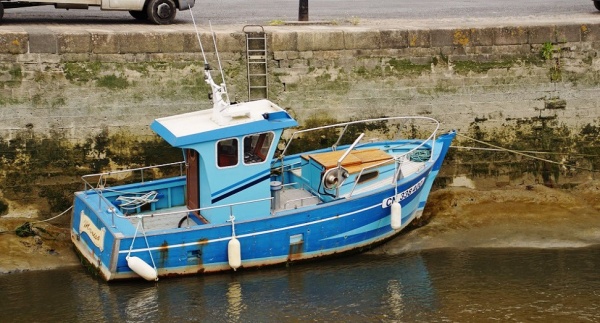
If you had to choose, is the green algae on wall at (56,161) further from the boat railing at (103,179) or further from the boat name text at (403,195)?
the boat name text at (403,195)

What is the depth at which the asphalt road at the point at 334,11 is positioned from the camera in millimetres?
16453

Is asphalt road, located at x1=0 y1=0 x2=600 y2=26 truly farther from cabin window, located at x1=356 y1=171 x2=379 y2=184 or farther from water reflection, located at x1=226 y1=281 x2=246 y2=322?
water reflection, located at x1=226 y1=281 x2=246 y2=322

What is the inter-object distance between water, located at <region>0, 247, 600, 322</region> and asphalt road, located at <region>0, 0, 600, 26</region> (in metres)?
Answer: 4.81

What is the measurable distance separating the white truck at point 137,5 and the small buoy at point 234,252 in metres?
4.66

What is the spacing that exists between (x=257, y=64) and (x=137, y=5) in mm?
2247

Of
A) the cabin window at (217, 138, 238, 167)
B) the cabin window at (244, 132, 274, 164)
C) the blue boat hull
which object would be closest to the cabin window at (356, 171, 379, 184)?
the blue boat hull

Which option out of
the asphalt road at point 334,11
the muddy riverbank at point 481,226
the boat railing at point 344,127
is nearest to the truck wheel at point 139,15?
the asphalt road at point 334,11

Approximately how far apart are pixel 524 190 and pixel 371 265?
3330 millimetres

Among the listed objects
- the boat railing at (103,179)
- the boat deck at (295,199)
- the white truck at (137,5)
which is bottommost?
the boat deck at (295,199)

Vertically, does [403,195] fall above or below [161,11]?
below

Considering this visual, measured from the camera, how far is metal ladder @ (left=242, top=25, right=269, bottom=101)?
14.5 metres

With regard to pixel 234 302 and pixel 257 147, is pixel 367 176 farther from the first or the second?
pixel 234 302

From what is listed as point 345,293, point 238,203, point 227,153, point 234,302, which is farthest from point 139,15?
point 345,293

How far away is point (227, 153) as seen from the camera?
1247 cm
